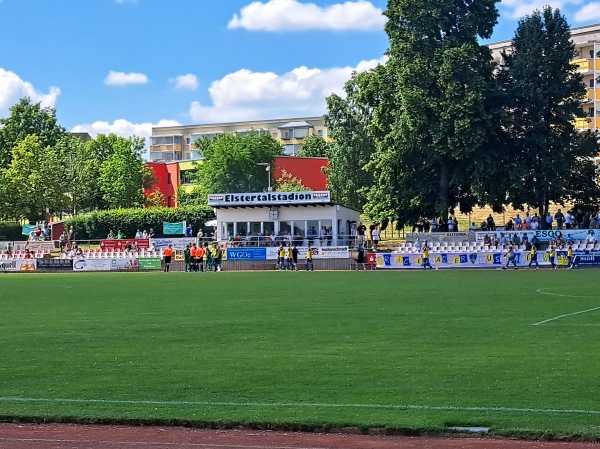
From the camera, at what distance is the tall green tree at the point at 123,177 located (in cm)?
10340

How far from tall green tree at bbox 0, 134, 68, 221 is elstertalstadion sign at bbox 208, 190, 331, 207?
Result: 91.2ft

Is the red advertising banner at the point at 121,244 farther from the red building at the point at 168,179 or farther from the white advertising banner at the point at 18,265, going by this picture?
the red building at the point at 168,179

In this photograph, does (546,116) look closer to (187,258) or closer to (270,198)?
(270,198)

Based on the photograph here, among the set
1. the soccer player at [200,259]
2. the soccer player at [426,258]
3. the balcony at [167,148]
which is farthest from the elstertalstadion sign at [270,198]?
the balcony at [167,148]

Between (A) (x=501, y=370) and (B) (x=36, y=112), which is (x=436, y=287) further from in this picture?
(B) (x=36, y=112)

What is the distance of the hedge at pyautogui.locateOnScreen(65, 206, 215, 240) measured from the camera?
86.7m

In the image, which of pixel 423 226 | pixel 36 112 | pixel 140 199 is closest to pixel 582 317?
pixel 423 226

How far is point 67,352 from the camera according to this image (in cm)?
1758

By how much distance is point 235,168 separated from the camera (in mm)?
108188

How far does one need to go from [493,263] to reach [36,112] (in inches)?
3081

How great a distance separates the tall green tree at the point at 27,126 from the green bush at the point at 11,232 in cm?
2375

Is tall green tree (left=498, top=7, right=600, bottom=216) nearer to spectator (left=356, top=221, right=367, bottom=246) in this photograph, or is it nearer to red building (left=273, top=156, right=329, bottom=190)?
spectator (left=356, top=221, right=367, bottom=246)

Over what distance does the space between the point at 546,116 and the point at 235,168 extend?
4982cm

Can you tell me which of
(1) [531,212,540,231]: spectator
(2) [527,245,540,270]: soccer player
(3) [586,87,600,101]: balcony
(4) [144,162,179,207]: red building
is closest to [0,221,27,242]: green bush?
(4) [144,162,179,207]: red building
